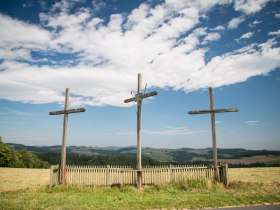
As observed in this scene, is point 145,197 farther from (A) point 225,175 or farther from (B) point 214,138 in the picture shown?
(B) point 214,138

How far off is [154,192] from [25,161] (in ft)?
188

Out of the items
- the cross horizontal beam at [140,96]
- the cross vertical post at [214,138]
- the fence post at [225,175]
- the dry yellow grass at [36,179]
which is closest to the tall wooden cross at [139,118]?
the cross horizontal beam at [140,96]

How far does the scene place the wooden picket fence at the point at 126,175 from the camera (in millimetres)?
14609

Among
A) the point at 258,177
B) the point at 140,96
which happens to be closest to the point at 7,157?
the point at 140,96

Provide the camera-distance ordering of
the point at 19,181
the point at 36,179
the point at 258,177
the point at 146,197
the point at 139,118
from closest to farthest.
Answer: the point at 146,197
the point at 139,118
the point at 19,181
the point at 258,177
the point at 36,179

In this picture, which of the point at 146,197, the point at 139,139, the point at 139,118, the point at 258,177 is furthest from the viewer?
the point at 258,177

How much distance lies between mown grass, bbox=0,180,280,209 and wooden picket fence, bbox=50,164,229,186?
0.78 m

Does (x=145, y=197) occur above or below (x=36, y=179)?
above

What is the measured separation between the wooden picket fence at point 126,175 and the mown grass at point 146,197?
0.78 metres

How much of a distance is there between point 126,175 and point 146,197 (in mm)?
3400

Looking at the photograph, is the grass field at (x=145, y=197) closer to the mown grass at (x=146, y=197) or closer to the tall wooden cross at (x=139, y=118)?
the mown grass at (x=146, y=197)

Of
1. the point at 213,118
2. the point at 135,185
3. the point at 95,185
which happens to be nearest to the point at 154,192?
the point at 135,185

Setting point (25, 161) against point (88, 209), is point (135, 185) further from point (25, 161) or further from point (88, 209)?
point (25, 161)

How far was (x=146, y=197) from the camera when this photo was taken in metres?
11.4
